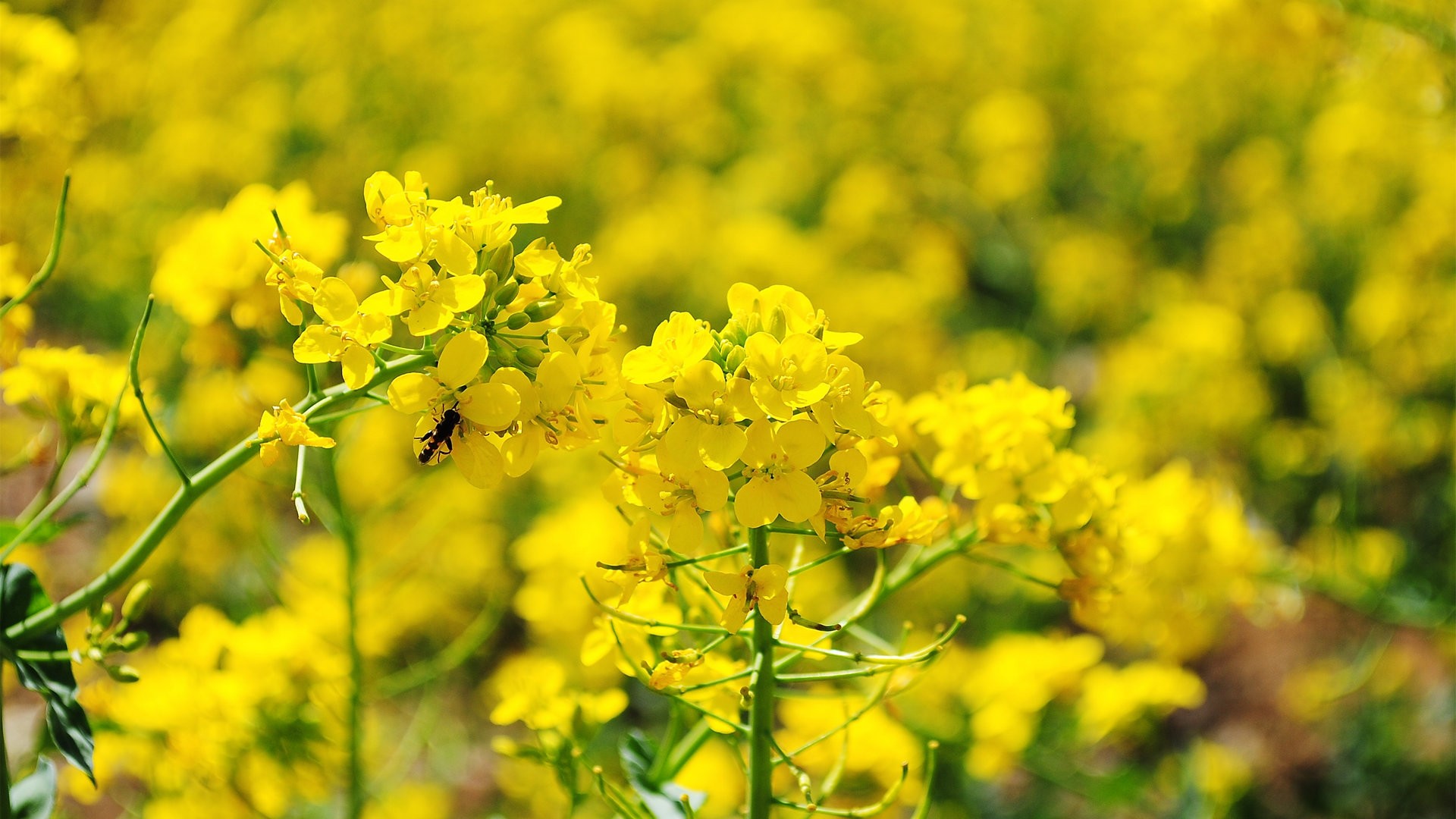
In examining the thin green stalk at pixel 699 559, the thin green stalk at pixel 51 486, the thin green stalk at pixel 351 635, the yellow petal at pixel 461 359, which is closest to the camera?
the yellow petal at pixel 461 359

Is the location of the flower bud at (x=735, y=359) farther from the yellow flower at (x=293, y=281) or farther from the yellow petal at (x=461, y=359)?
the yellow flower at (x=293, y=281)

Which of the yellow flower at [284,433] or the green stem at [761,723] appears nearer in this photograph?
the yellow flower at [284,433]

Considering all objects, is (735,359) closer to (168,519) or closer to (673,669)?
(673,669)

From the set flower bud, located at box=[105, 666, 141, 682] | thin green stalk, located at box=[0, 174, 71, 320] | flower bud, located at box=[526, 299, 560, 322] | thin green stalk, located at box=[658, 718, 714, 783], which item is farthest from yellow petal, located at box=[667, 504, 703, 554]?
thin green stalk, located at box=[0, 174, 71, 320]

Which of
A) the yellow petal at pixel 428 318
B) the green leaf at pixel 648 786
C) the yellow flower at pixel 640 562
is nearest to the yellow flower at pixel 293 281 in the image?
the yellow petal at pixel 428 318

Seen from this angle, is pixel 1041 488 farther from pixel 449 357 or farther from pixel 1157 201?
pixel 1157 201

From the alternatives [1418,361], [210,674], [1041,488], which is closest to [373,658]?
[210,674]

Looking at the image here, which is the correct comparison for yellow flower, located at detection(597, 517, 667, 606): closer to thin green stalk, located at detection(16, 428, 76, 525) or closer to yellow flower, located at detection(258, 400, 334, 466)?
yellow flower, located at detection(258, 400, 334, 466)

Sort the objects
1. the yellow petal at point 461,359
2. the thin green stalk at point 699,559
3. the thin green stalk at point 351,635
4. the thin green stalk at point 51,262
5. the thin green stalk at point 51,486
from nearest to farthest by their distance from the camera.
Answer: the yellow petal at point 461,359, the thin green stalk at point 699,559, the thin green stalk at point 51,262, the thin green stalk at point 51,486, the thin green stalk at point 351,635
